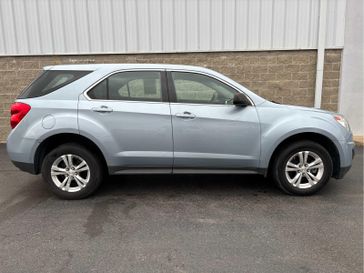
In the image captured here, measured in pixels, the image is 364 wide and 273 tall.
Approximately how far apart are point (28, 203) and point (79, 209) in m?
0.79

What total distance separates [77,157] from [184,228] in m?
1.70

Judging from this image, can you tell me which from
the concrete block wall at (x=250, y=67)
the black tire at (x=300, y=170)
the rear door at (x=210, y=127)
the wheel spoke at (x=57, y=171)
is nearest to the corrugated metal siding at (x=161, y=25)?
the concrete block wall at (x=250, y=67)

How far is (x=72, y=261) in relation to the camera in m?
3.19

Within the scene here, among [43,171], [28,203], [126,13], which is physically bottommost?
[28,203]

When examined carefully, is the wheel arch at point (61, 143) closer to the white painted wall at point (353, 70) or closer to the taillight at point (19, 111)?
the taillight at point (19, 111)

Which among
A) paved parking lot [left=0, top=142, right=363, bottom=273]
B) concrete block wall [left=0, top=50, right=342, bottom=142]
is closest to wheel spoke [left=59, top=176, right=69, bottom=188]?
paved parking lot [left=0, top=142, right=363, bottom=273]

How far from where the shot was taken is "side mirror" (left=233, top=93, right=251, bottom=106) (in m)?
4.46

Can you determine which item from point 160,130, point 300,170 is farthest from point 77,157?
point 300,170

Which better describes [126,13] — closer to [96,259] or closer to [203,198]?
[203,198]

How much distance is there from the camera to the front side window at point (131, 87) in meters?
4.55

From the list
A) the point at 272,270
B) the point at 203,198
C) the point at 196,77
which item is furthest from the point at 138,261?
the point at 196,77

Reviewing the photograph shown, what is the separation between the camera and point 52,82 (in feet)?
15.1

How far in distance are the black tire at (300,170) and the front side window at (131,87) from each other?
174cm

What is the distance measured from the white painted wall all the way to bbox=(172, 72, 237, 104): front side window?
4957 mm
